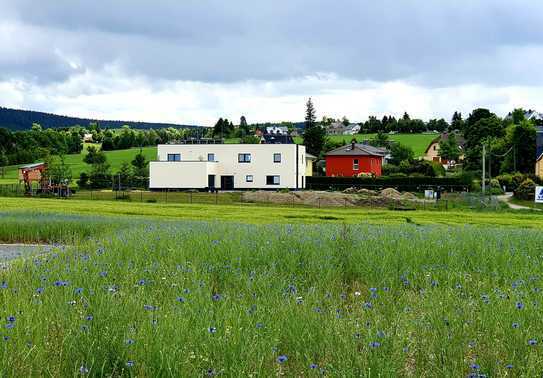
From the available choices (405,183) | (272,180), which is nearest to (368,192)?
(405,183)

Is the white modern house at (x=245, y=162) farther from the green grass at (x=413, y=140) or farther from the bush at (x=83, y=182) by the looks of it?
the green grass at (x=413, y=140)

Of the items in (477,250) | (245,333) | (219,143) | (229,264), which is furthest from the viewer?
(219,143)

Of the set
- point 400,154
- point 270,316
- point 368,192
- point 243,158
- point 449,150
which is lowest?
point 368,192

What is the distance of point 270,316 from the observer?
605 centimetres

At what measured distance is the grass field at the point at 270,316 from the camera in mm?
4922

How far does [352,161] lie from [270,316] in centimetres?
7306

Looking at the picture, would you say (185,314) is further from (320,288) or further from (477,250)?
(477,250)

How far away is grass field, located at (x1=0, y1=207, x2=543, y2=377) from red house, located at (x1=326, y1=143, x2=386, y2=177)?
223 ft

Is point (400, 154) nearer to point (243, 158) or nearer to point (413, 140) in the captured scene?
point (243, 158)

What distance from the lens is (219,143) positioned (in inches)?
2721

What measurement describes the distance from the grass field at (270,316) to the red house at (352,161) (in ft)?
223

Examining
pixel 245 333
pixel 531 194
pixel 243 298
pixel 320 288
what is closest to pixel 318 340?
pixel 245 333

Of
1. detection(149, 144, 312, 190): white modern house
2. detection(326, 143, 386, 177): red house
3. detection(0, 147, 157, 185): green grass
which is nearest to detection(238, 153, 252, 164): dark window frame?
detection(149, 144, 312, 190): white modern house

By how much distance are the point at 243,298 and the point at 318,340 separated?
1582 millimetres
